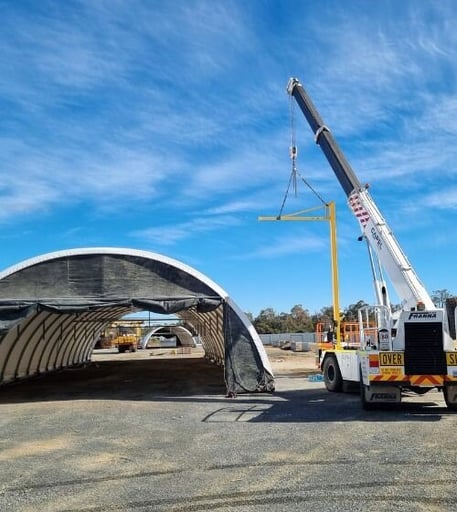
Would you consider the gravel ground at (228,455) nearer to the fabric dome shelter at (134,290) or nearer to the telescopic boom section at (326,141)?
the fabric dome shelter at (134,290)

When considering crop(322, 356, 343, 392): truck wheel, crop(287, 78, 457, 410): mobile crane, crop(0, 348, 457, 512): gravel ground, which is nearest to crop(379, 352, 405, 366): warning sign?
crop(287, 78, 457, 410): mobile crane

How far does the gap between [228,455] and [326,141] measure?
36.6ft

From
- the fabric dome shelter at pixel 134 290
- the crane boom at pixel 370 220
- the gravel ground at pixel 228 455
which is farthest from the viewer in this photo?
the fabric dome shelter at pixel 134 290

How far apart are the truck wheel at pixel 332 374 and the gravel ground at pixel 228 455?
0.86 meters

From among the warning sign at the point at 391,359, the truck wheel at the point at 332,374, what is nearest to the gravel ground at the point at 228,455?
the truck wheel at the point at 332,374

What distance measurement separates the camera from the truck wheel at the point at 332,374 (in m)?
17.2

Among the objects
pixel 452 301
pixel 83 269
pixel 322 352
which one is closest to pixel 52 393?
pixel 83 269

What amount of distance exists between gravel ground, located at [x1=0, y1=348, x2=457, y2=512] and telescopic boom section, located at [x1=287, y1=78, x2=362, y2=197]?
5.86 m

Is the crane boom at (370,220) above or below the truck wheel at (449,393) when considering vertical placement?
above

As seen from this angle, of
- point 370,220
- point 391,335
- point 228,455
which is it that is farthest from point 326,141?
point 228,455

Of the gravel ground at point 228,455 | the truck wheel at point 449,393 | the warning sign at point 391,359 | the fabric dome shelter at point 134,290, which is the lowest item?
the gravel ground at point 228,455

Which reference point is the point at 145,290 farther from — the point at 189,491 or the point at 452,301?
the point at 189,491

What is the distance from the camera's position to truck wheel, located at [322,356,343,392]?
1719 centimetres

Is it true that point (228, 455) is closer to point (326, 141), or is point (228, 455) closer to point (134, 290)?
point (134, 290)
